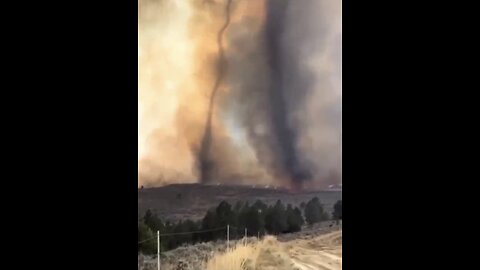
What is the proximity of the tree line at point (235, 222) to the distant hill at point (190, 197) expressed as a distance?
0.02 meters

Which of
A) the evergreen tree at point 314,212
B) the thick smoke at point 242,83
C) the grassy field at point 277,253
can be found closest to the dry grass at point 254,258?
the grassy field at point 277,253

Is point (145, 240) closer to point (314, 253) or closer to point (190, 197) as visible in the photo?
point (190, 197)

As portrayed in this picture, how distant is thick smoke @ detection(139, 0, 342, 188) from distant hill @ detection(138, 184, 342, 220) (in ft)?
0.14

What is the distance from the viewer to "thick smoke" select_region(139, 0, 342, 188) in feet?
10.1

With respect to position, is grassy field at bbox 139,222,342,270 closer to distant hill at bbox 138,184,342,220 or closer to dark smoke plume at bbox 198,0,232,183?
distant hill at bbox 138,184,342,220

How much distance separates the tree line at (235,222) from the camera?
3043mm

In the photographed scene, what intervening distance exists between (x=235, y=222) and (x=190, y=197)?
0.22 metres

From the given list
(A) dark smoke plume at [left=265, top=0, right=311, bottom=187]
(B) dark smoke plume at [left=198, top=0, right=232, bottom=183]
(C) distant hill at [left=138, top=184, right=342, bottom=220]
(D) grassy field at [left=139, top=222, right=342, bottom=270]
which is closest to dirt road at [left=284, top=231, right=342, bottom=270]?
(D) grassy field at [left=139, top=222, right=342, bottom=270]

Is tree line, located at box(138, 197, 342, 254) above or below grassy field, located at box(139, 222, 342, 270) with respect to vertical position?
above

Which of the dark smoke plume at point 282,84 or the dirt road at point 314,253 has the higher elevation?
the dark smoke plume at point 282,84

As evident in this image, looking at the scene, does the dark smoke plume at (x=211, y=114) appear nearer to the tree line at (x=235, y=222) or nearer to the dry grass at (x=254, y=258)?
the tree line at (x=235, y=222)

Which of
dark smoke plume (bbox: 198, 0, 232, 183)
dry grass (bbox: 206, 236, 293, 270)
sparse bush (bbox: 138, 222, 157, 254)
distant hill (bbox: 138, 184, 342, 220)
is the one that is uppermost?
dark smoke plume (bbox: 198, 0, 232, 183)
